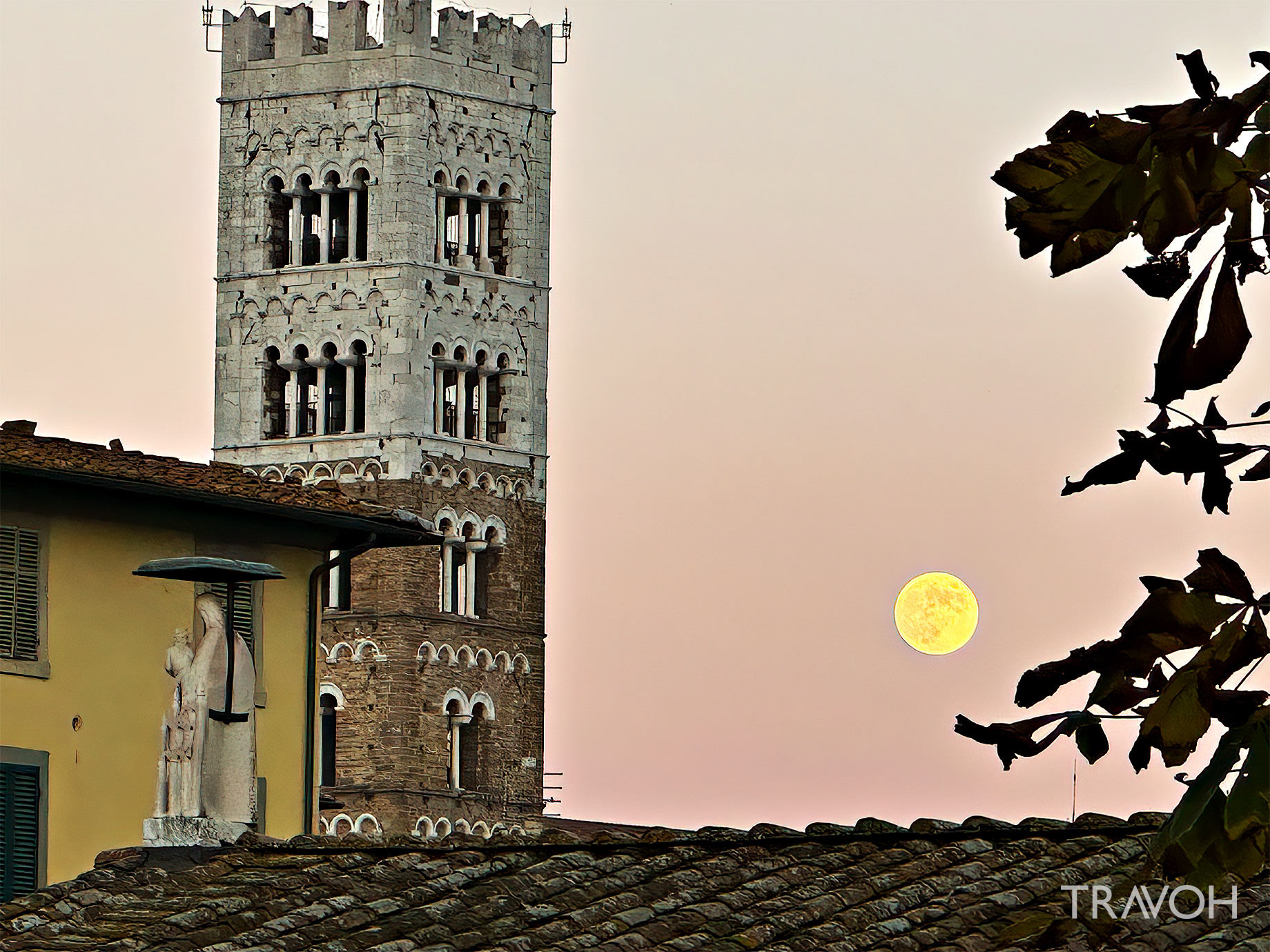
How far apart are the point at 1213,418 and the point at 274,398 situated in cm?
4642

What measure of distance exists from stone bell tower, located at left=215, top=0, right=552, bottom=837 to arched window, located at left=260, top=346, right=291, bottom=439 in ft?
0.15

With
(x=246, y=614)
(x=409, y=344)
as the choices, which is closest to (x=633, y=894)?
(x=246, y=614)

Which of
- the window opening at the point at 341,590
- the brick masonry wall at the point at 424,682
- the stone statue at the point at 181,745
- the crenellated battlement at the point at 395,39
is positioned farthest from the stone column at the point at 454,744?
the stone statue at the point at 181,745

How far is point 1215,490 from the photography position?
118 inches

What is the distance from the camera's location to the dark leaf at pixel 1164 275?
115 inches

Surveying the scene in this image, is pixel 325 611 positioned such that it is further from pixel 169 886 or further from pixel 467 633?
pixel 169 886

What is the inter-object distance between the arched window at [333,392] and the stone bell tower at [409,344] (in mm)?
47

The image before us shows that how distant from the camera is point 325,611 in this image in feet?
156

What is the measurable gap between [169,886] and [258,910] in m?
0.92

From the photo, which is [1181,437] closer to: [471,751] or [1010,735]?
[1010,735]

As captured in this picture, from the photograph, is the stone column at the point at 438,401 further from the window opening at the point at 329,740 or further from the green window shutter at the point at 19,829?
the green window shutter at the point at 19,829

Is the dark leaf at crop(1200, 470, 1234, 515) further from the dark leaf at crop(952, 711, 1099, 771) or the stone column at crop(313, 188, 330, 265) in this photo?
the stone column at crop(313, 188, 330, 265)

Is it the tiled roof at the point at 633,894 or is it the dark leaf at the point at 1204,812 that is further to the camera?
the tiled roof at the point at 633,894

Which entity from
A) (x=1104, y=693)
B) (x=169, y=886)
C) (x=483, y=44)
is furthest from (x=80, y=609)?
(x=483, y=44)
